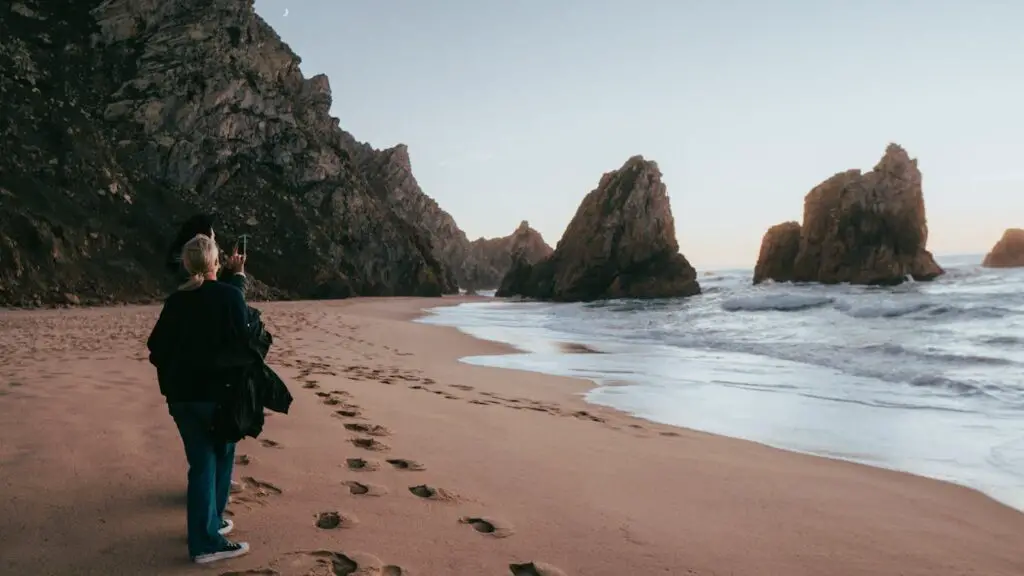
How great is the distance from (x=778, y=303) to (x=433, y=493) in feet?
106

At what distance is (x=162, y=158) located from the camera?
1523 inches

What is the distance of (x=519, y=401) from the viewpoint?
299 inches

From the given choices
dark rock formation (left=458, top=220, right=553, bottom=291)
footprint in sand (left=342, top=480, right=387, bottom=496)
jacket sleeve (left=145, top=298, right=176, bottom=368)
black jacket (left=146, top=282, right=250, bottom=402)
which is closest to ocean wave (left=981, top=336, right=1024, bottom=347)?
footprint in sand (left=342, top=480, right=387, bottom=496)

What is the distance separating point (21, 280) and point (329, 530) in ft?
86.5

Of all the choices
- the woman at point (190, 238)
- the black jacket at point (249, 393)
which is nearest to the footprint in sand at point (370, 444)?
the black jacket at point (249, 393)

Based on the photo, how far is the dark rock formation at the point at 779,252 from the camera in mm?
64312

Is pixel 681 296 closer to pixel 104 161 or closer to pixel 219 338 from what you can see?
pixel 104 161

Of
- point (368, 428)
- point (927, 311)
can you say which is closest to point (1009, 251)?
point (927, 311)

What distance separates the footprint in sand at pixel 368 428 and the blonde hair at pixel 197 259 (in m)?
2.47

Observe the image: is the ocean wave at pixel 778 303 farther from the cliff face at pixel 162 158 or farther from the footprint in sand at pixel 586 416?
the cliff face at pixel 162 158

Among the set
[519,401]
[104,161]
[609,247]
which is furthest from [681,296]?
[519,401]

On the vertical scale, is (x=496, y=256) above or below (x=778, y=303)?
above

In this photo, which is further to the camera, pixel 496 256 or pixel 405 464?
pixel 496 256

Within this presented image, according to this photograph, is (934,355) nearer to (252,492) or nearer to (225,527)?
(252,492)
